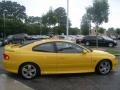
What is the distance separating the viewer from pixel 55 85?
9250 mm

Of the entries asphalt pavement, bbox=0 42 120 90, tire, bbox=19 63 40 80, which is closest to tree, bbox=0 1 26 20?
asphalt pavement, bbox=0 42 120 90

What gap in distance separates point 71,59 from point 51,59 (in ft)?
2.41

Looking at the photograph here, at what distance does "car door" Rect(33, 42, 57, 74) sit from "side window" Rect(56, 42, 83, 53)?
0.79ft

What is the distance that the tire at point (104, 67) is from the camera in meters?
11.1

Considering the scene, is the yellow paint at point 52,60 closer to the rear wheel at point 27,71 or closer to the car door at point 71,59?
the car door at point 71,59

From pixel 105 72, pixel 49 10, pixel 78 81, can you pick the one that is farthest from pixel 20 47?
pixel 49 10

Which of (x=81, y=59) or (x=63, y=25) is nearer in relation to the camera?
(x=81, y=59)

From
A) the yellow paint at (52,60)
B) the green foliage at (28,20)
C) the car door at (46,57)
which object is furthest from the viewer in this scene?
the green foliage at (28,20)

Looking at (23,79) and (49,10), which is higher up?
(49,10)

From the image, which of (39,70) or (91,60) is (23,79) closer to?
(39,70)

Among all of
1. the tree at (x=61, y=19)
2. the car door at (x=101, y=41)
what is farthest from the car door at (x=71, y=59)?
the tree at (x=61, y=19)

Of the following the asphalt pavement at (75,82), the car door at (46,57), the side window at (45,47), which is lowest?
the asphalt pavement at (75,82)

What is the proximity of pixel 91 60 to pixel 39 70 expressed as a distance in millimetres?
1959

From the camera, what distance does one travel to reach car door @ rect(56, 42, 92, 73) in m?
10.5
